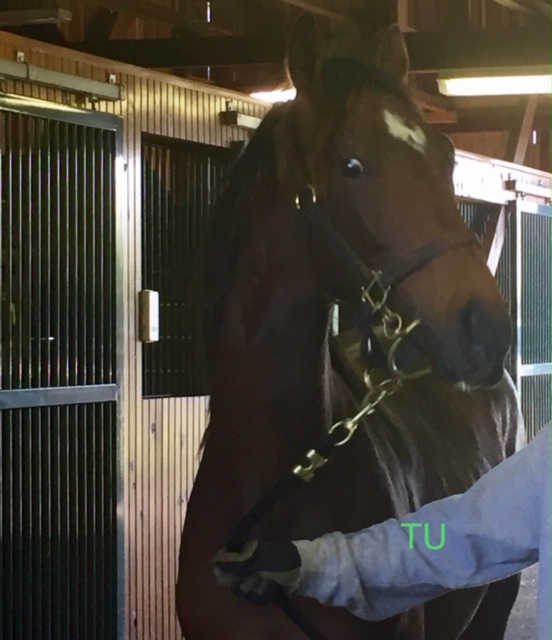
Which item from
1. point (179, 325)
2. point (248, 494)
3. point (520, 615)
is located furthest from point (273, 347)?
point (520, 615)

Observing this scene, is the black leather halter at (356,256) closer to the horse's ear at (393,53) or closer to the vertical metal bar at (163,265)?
the horse's ear at (393,53)

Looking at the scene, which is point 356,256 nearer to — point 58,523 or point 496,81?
point 58,523

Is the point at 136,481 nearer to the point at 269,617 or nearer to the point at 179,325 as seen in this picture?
the point at 179,325

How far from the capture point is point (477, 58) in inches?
113

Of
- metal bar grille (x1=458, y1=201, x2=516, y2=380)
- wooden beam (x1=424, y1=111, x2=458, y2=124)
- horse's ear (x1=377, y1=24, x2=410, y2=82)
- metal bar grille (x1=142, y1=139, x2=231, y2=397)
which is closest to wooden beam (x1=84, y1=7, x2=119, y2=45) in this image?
metal bar grille (x1=142, y1=139, x2=231, y2=397)

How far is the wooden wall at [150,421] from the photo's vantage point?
2.90 meters

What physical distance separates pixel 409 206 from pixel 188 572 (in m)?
0.69

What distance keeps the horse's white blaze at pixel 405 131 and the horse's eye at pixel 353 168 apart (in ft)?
0.23

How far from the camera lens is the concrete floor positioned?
3.81m

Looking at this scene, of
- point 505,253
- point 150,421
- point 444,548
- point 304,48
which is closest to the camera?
point 444,548

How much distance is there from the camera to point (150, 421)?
119 inches

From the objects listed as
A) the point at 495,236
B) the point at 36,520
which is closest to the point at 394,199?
the point at 36,520

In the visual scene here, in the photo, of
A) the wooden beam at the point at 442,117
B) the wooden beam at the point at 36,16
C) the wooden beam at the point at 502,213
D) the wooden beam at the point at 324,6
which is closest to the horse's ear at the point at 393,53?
the wooden beam at the point at 36,16

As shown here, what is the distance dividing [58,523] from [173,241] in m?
0.98
